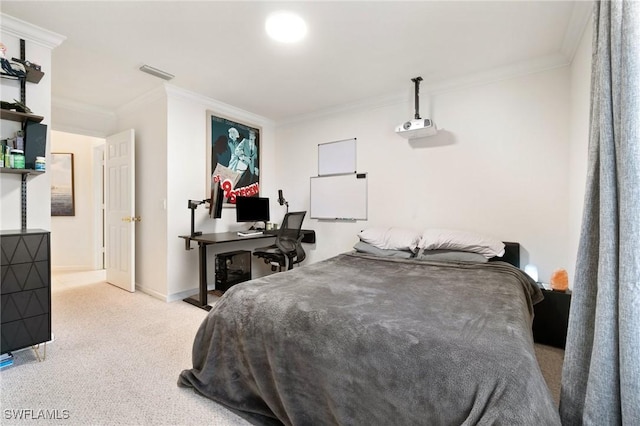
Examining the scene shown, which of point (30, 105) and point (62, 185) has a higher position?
point (30, 105)

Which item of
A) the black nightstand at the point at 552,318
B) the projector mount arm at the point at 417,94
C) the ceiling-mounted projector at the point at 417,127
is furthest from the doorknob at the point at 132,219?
the black nightstand at the point at 552,318

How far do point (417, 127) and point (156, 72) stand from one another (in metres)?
2.79

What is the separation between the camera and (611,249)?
2.61ft

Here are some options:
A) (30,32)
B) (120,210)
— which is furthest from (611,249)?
(120,210)

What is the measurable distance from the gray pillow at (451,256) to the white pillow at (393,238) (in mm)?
163

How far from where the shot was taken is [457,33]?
7.82 ft

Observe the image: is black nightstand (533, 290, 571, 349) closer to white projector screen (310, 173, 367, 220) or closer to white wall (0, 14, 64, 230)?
white projector screen (310, 173, 367, 220)

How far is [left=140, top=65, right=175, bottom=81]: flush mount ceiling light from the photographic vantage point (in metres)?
2.93

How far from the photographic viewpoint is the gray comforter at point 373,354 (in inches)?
40.3

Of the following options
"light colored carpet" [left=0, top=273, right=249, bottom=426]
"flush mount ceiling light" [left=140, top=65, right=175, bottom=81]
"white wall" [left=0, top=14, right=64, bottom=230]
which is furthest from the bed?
"flush mount ceiling light" [left=140, top=65, right=175, bottom=81]

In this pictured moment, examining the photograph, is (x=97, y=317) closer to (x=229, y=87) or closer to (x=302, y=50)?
(x=229, y=87)

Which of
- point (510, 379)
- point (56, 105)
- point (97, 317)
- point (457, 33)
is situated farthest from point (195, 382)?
point (56, 105)

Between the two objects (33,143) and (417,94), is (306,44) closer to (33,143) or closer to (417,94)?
(417,94)

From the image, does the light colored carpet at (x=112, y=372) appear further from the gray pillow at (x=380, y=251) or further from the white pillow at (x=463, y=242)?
the white pillow at (x=463, y=242)
